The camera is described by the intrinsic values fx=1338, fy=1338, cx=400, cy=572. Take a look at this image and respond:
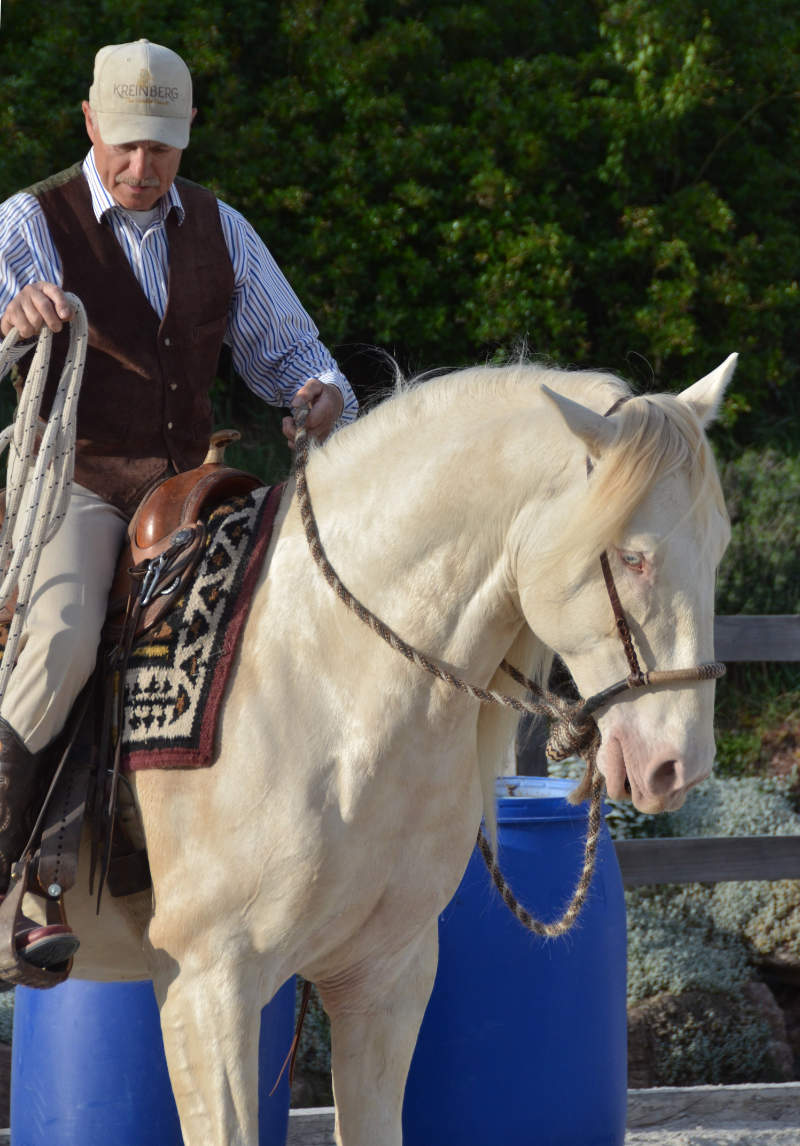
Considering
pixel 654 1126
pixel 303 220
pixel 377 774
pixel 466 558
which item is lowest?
pixel 654 1126

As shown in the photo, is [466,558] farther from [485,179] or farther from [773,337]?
[773,337]

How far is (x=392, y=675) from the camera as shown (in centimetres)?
241

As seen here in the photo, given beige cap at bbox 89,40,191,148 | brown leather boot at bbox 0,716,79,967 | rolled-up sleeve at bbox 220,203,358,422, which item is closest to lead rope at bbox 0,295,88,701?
brown leather boot at bbox 0,716,79,967

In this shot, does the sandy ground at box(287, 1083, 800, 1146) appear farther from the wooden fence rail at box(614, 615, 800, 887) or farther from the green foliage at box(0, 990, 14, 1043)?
the green foliage at box(0, 990, 14, 1043)

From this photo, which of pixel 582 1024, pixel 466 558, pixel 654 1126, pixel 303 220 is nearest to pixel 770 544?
pixel 303 220

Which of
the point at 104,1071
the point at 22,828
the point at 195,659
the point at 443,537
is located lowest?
the point at 104,1071

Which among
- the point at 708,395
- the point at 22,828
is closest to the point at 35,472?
the point at 22,828

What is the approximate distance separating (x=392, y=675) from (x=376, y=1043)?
767mm

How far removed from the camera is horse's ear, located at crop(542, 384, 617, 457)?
2186 millimetres

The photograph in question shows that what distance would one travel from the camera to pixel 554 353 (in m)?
7.29

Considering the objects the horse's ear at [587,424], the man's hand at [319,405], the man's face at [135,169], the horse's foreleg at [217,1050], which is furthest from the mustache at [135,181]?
the horse's foreleg at [217,1050]

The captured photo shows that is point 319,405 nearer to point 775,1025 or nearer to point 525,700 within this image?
point 525,700

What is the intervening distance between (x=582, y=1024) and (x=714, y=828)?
2712 millimetres

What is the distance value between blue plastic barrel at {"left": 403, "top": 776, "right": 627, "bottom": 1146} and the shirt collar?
1750 millimetres
